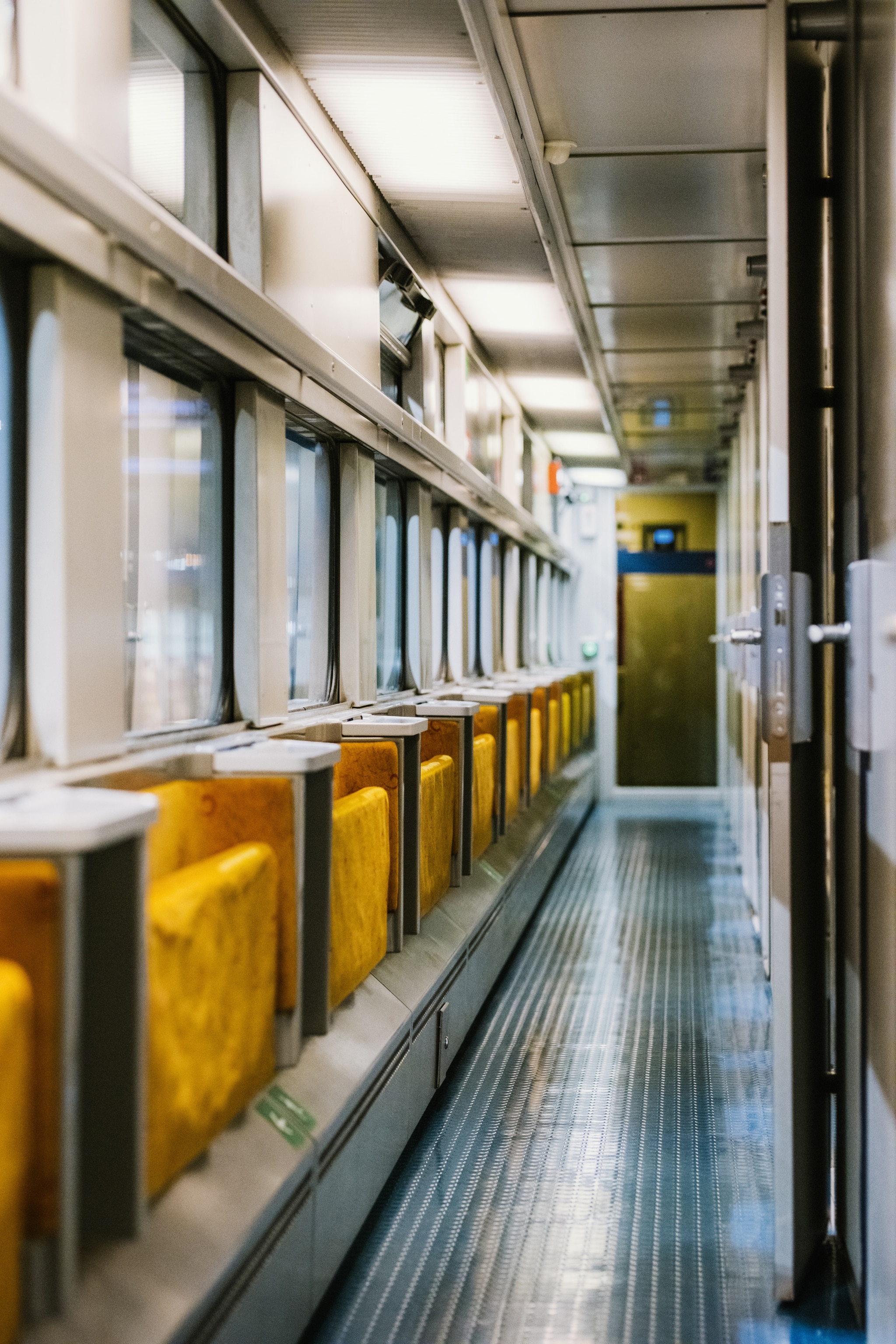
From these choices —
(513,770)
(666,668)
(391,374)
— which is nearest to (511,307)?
(391,374)

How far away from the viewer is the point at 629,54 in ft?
11.0

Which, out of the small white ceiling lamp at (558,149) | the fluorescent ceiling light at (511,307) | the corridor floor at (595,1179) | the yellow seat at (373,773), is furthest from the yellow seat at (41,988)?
the fluorescent ceiling light at (511,307)

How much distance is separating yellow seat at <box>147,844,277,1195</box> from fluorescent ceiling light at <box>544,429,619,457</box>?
8.00m

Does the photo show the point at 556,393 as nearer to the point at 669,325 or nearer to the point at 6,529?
the point at 669,325

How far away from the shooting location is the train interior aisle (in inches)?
73.4

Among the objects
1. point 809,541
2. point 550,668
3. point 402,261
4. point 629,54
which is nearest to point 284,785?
point 809,541

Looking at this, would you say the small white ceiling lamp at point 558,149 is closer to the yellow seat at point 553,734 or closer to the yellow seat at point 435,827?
the yellow seat at point 435,827

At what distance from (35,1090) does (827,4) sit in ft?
8.22

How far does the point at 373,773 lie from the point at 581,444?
7.73 m

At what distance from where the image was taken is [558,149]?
395 centimetres

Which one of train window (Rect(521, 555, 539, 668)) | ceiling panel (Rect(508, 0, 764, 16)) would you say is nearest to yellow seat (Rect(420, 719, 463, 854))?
ceiling panel (Rect(508, 0, 764, 16))

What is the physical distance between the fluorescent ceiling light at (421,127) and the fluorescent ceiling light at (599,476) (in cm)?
745

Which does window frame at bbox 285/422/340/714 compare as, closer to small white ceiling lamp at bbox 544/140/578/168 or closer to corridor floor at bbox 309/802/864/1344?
small white ceiling lamp at bbox 544/140/578/168

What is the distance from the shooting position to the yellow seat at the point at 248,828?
244cm
